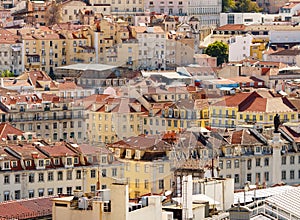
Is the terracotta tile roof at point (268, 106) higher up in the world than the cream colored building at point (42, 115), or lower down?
higher up

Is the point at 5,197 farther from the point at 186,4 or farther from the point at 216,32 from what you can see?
the point at 186,4

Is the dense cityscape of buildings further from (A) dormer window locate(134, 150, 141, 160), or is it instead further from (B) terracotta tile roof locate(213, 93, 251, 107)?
(B) terracotta tile roof locate(213, 93, 251, 107)

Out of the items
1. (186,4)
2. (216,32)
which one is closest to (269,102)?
(216,32)

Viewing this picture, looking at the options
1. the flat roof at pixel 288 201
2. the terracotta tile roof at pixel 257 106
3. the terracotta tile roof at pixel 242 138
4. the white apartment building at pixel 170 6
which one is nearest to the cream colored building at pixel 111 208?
the flat roof at pixel 288 201

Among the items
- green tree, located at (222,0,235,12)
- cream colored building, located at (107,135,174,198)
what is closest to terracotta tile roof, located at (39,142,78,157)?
cream colored building, located at (107,135,174,198)

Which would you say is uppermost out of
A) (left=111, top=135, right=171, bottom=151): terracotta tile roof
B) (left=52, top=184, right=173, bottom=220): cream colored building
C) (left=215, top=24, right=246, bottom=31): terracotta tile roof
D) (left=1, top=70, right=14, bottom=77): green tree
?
(left=52, top=184, right=173, bottom=220): cream colored building

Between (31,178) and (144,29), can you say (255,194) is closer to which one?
(31,178)

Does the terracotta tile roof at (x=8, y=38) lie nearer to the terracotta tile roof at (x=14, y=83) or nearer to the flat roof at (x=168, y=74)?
the terracotta tile roof at (x=14, y=83)
